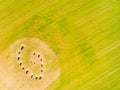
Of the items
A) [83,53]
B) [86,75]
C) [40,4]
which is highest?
[40,4]

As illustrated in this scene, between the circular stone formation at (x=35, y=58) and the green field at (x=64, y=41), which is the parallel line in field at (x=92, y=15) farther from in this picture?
the circular stone formation at (x=35, y=58)

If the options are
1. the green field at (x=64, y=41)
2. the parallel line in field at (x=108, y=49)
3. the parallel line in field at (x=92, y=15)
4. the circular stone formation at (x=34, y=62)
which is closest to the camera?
the green field at (x=64, y=41)

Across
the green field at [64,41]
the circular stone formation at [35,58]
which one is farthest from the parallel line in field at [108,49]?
the circular stone formation at [35,58]

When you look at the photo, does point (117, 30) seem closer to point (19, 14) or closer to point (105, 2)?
point (105, 2)

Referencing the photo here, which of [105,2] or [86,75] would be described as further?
[105,2]

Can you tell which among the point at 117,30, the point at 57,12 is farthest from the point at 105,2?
the point at 57,12

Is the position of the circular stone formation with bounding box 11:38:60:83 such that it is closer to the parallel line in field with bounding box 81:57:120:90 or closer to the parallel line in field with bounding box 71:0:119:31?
the parallel line in field with bounding box 81:57:120:90

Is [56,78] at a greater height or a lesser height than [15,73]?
lesser
